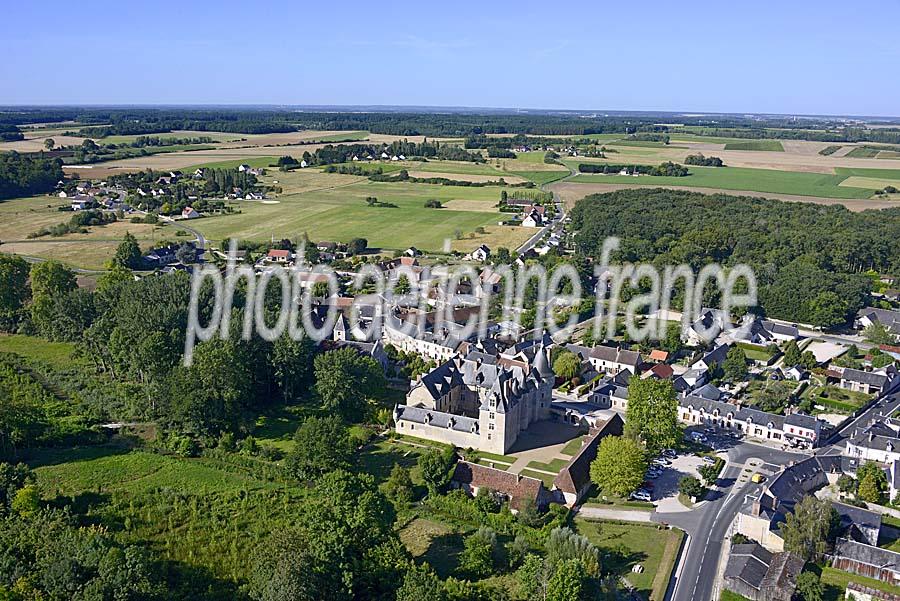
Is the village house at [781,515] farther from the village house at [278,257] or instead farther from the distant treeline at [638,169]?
the distant treeline at [638,169]

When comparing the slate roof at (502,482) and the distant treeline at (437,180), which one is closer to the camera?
the slate roof at (502,482)

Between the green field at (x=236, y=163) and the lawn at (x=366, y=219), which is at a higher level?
the green field at (x=236, y=163)

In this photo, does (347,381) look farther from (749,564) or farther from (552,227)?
(552,227)

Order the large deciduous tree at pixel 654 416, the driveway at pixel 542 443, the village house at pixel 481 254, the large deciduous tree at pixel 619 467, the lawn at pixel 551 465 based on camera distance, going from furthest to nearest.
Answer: the village house at pixel 481 254 < the driveway at pixel 542 443 < the large deciduous tree at pixel 654 416 < the lawn at pixel 551 465 < the large deciduous tree at pixel 619 467

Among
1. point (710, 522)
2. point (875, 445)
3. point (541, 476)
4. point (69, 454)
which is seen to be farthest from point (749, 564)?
point (69, 454)

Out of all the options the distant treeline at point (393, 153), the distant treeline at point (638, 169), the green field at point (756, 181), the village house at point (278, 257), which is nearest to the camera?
the village house at point (278, 257)

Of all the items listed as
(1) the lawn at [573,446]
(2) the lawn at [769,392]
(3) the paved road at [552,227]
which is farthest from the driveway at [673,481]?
(3) the paved road at [552,227]

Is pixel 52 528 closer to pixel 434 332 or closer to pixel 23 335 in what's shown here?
pixel 434 332
